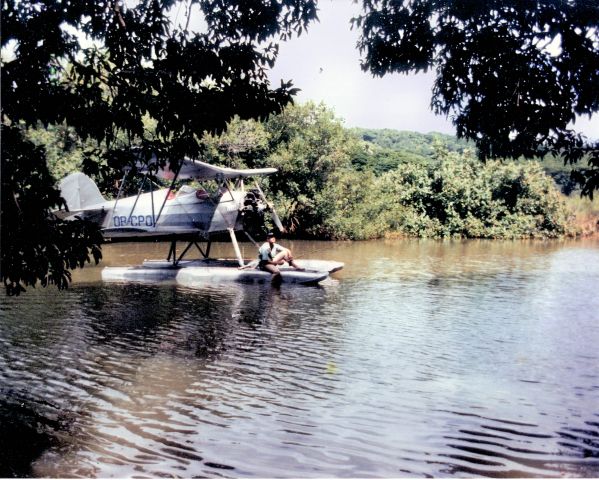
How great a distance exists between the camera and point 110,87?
5.56 m

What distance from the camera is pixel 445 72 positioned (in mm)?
6805

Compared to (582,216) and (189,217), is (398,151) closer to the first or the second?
(582,216)

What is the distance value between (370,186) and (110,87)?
26434mm

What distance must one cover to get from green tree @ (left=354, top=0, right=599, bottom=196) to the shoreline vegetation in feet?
55.1

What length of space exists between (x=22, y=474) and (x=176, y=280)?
10.9m

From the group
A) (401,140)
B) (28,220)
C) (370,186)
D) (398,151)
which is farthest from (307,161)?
(28,220)

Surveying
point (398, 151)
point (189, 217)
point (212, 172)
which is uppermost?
point (398, 151)

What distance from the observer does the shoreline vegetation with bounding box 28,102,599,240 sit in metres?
28.6

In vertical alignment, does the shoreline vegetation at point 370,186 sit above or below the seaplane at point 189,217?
above

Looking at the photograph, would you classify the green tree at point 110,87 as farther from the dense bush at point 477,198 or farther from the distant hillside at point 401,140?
the distant hillside at point 401,140

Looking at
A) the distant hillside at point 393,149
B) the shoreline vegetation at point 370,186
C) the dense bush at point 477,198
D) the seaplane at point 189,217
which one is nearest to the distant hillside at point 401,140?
the distant hillside at point 393,149

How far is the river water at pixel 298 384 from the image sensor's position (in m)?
4.85

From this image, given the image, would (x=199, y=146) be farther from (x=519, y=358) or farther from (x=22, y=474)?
(x=519, y=358)

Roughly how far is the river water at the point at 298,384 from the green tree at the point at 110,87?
1.49m
